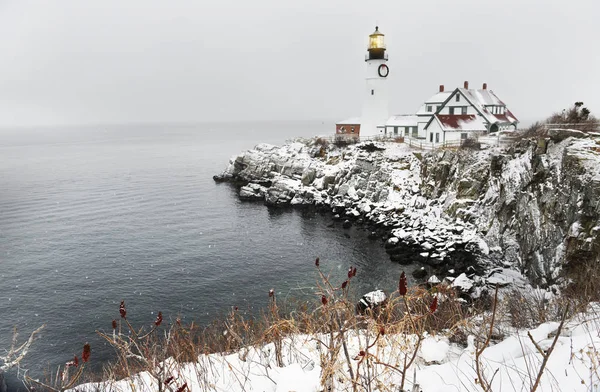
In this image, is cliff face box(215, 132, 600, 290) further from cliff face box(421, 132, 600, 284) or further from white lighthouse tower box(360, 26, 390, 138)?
white lighthouse tower box(360, 26, 390, 138)

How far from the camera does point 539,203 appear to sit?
2761cm

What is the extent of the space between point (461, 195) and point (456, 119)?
19969mm

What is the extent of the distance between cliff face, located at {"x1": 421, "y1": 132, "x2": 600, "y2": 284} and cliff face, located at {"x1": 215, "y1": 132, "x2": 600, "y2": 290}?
77 millimetres

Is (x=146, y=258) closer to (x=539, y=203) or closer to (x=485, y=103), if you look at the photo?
(x=539, y=203)

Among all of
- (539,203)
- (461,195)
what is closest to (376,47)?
(461,195)

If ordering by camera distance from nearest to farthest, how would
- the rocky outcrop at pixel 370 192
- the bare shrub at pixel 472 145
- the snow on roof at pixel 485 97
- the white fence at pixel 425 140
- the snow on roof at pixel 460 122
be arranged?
the rocky outcrop at pixel 370 192 < the white fence at pixel 425 140 < the bare shrub at pixel 472 145 < the snow on roof at pixel 460 122 < the snow on roof at pixel 485 97

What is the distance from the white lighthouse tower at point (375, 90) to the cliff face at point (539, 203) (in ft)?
106

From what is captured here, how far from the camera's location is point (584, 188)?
2369cm

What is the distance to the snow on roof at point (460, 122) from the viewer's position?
55.0 m

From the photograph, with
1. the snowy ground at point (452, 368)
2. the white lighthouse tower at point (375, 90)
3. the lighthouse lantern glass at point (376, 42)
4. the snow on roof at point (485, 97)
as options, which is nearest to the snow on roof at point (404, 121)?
the white lighthouse tower at point (375, 90)

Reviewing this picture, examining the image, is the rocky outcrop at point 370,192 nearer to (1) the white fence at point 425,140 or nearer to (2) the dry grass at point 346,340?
(1) the white fence at point 425,140

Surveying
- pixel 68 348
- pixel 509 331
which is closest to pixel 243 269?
pixel 68 348

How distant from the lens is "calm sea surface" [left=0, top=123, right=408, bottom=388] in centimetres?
Answer: 2623

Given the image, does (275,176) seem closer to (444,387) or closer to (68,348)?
(68,348)
